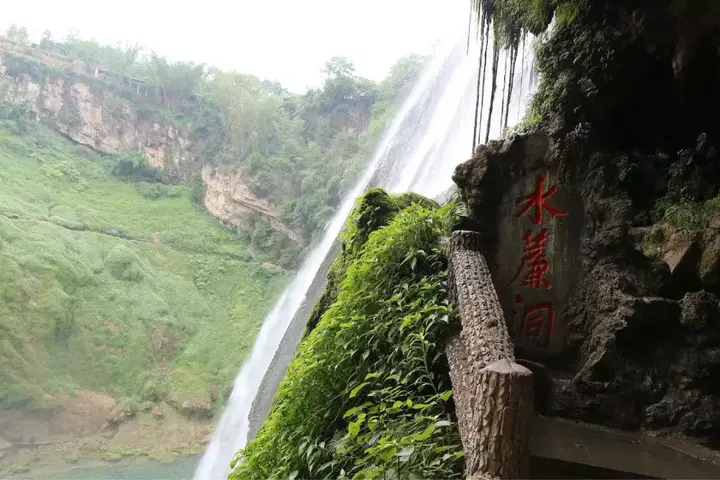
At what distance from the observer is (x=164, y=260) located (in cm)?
2300

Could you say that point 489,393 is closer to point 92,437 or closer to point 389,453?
point 389,453

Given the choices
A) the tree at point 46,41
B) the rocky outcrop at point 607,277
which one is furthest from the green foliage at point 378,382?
the tree at point 46,41

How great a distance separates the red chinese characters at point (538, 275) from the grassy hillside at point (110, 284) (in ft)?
49.6

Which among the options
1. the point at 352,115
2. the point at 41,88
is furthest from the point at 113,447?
the point at 41,88

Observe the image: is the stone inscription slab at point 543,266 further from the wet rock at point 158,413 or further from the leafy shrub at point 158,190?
the leafy shrub at point 158,190

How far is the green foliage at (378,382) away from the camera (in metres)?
2.71

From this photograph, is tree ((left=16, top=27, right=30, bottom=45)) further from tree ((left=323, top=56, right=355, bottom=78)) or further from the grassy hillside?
tree ((left=323, top=56, right=355, bottom=78))

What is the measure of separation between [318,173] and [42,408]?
14.6m

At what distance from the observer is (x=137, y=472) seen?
1358 centimetres

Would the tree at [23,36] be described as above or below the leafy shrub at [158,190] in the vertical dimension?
above

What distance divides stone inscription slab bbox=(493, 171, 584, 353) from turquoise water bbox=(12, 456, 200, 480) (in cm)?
1229

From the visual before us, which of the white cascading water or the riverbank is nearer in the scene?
the white cascading water

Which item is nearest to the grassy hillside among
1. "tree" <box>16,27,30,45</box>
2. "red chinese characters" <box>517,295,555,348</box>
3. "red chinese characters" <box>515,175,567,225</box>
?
"tree" <box>16,27,30,45</box>

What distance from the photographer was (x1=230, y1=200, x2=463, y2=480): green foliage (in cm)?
271
